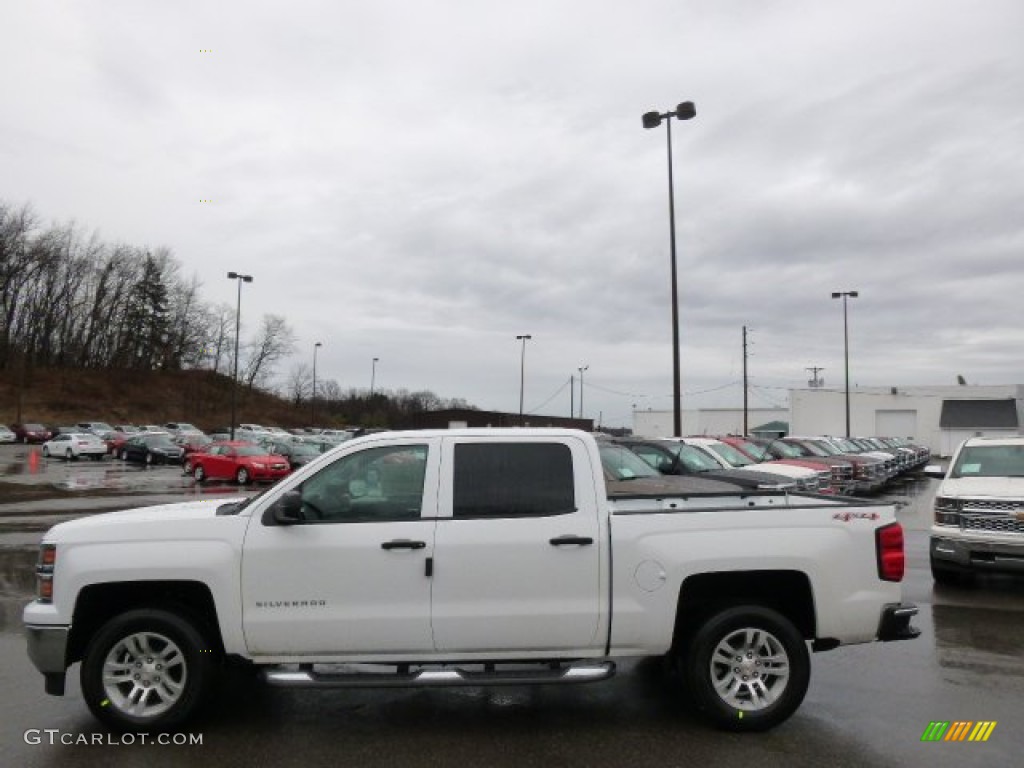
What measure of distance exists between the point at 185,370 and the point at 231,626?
343 ft

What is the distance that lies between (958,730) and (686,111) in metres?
18.7

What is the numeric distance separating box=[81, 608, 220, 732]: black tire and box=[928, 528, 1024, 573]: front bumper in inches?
326

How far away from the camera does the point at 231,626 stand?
15.8 ft

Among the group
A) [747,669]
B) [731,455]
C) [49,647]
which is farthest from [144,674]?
[731,455]

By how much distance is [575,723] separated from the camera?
16.6ft

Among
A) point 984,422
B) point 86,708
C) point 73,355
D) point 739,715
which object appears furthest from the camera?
point 73,355

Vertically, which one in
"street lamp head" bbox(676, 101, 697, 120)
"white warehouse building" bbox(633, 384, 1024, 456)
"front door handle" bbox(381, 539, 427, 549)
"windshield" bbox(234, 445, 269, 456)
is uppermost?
"street lamp head" bbox(676, 101, 697, 120)

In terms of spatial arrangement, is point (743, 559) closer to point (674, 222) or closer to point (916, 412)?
point (674, 222)

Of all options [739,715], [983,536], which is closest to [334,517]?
[739,715]

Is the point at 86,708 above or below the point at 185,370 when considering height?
below

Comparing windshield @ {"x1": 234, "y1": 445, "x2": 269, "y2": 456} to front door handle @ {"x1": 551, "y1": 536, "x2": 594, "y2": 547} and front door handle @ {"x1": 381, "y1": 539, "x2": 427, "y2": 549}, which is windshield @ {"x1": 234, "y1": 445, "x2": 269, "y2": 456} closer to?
front door handle @ {"x1": 381, "y1": 539, "x2": 427, "y2": 549}

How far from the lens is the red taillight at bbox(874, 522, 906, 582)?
4996 millimetres

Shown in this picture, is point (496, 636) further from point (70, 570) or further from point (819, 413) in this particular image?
point (819, 413)

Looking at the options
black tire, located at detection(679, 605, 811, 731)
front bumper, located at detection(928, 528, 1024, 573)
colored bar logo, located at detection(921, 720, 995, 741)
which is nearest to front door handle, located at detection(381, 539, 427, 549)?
black tire, located at detection(679, 605, 811, 731)
